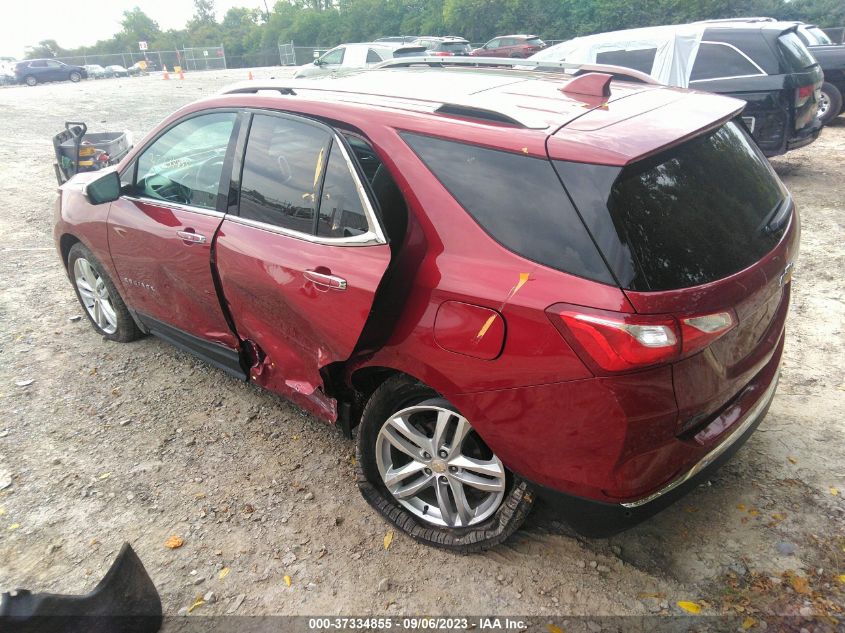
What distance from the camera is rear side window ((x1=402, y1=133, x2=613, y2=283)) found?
1.96 meters

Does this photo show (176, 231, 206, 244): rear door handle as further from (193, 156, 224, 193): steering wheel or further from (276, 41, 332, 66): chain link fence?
(276, 41, 332, 66): chain link fence

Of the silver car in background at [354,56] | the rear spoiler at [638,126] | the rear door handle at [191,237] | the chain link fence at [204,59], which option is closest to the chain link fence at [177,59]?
the chain link fence at [204,59]

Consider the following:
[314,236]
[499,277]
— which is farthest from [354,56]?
[499,277]

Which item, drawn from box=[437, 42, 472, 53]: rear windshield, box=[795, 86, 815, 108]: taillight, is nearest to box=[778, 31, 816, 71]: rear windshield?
box=[795, 86, 815, 108]: taillight

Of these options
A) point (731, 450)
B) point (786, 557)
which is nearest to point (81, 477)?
point (731, 450)

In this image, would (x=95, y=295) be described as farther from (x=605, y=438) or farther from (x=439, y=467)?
(x=605, y=438)

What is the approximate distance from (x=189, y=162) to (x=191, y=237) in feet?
1.79

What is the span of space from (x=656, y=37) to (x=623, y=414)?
8.05 m

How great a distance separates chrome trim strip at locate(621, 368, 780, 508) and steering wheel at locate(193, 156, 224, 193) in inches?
97.8

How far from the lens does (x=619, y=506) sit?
209cm

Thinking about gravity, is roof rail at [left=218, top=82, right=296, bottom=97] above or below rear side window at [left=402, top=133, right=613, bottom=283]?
above

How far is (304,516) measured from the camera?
2.85 m

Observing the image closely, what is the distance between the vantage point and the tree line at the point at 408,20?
3359cm

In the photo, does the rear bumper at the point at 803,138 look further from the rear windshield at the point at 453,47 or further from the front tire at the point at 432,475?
the rear windshield at the point at 453,47
